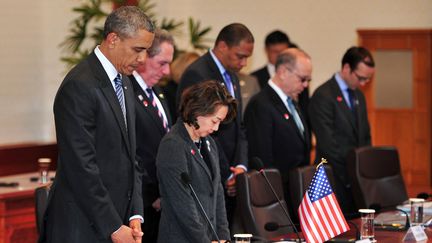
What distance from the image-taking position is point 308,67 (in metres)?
6.02

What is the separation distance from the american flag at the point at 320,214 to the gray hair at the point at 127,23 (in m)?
1.19

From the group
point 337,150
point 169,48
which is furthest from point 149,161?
point 337,150

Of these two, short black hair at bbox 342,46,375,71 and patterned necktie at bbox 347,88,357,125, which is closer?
short black hair at bbox 342,46,375,71

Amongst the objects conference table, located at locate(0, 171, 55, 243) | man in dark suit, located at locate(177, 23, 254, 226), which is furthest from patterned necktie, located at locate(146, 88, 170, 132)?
conference table, located at locate(0, 171, 55, 243)

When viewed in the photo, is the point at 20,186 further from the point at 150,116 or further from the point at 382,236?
the point at 382,236

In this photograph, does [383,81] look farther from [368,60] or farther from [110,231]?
[110,231]

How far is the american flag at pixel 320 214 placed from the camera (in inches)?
166

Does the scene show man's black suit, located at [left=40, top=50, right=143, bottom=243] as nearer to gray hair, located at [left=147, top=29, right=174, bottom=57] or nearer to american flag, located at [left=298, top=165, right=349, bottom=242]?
american flag, located at [left=298, top=165, right=349, bottom=242]

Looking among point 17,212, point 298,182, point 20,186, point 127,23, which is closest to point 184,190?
point 127,23

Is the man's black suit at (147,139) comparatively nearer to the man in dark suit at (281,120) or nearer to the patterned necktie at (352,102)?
the man in dark suit at (281,120)

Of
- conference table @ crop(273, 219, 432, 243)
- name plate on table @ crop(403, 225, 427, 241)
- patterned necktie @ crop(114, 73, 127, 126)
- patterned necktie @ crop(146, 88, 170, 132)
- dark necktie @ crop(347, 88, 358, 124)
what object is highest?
patterned necktie @ crop(114, 73, 127, 126)

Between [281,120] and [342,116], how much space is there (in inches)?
34.2

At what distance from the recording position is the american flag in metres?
4.21

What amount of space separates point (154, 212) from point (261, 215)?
62 cm
